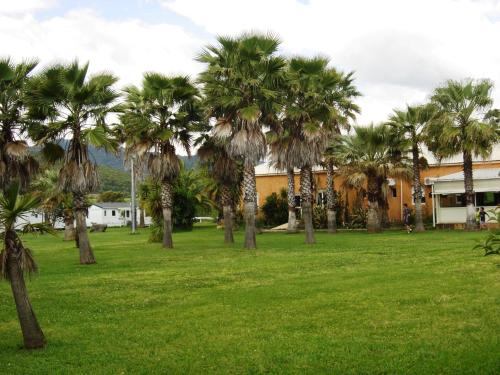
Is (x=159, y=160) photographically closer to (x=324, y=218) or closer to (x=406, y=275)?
(x=406, y=275)

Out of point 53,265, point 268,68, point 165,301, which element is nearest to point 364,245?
point 268,68

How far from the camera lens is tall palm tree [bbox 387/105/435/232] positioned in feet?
112

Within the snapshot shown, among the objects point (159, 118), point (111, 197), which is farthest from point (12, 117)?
point (111, 197)

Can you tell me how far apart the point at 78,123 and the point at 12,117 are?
7.81ft

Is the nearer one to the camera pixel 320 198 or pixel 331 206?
pixel 331 206

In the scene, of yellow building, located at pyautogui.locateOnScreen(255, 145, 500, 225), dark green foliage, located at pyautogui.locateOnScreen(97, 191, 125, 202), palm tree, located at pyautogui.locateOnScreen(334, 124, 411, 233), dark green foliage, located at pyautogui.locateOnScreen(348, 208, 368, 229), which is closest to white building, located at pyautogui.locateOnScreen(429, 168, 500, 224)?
yellow building, located at pyautogui.locateOnScreen(255, 145, 500, 225)

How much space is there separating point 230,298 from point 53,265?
10607mm

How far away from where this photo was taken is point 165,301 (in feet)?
41.4

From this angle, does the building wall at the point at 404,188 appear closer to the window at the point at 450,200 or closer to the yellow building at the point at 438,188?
the yellow building at the point at 438,188

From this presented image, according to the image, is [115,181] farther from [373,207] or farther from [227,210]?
[227,210]

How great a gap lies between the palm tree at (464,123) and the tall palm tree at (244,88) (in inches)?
462

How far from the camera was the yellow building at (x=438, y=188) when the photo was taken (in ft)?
120

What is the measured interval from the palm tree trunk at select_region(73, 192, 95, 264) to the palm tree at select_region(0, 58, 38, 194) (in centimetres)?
219

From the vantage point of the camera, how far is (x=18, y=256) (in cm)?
884
